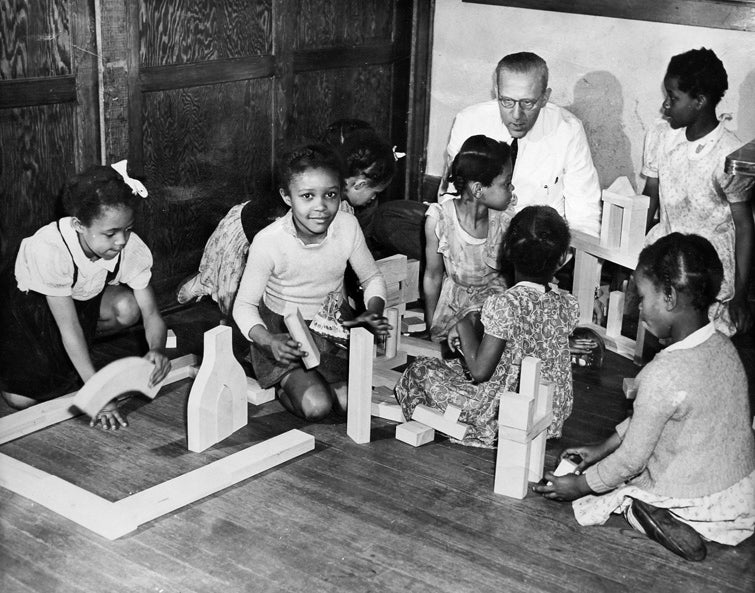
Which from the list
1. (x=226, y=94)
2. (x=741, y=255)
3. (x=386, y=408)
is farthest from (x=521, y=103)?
(x=386, y=408)

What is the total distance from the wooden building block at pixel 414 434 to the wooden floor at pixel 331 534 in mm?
25

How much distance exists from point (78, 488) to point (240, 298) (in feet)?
2.33

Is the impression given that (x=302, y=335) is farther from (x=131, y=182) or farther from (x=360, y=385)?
(x=131, y=182)

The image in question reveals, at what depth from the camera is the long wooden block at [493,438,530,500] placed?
2492mm

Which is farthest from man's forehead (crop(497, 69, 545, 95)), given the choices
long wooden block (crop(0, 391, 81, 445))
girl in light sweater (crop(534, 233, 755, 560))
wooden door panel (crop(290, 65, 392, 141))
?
long wooden block (crop(0, 391, 81, 445))

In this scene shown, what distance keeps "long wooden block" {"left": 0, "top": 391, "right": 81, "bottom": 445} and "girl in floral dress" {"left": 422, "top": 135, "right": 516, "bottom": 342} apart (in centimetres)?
117

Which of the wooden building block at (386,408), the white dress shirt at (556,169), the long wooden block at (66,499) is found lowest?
the long wooden block at (66,499)

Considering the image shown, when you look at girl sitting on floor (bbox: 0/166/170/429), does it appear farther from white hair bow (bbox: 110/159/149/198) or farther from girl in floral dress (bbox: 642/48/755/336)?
girl in floral dress (bbox: 642/48/755/336)

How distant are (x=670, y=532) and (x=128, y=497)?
48.4 inches

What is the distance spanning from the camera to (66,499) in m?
2.38

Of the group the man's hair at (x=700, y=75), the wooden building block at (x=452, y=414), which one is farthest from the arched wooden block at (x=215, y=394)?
the man's hair at (x=700, y=75)

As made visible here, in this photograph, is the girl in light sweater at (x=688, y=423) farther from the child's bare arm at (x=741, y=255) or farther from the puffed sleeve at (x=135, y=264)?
the puffed sleeve at (x=135, y=264)

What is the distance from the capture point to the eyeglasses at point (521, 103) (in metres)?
3.61

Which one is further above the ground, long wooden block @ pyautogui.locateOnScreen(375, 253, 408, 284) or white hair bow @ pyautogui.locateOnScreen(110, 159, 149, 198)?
white hair bow @ pyautogui.locateOnScreen(110, 159, 149, 198)
